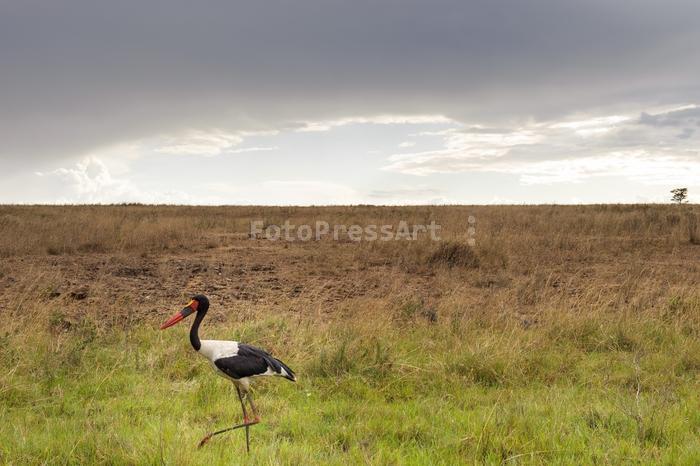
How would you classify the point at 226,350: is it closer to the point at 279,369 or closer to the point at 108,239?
the point at 279,369

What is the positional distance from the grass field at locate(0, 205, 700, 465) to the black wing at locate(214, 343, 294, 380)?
0.63 m

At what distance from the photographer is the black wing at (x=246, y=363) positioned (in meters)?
3.86

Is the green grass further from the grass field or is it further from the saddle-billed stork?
the saddle-billed stork

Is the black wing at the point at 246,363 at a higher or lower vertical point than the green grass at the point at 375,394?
higher

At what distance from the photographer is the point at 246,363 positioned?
3.90m

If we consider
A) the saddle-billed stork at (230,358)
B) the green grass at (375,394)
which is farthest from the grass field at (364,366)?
the saddle-billed stork at (230,358)

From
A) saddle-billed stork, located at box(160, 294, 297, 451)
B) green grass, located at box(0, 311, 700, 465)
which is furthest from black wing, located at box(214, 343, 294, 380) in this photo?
green grass, located at box(0, 311, 700, 465)

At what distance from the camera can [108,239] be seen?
18016mm

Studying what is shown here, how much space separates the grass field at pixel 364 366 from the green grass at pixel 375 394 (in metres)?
0.02

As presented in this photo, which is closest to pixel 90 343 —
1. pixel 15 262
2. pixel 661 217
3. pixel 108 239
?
pixel 15 262

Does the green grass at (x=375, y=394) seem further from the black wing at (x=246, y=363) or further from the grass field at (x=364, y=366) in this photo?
the black wing at (x=246, y=363)

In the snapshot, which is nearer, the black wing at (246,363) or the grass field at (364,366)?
the black wing at (246,363)

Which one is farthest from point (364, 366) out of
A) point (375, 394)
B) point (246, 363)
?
point (246, 363)

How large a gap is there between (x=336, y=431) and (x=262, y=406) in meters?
1.05
